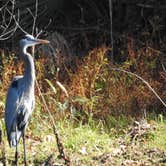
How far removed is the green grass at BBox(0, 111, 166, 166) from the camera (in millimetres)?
6883

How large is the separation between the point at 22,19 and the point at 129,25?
184 centimetres

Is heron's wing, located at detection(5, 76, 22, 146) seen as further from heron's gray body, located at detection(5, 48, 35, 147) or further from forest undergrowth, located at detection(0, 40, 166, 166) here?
forest undergrowth, located at detection(0, 40, 166, 166)

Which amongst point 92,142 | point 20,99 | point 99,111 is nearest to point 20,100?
point 20,99

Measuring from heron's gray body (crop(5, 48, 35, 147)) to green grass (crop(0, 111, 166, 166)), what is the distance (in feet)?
1.83

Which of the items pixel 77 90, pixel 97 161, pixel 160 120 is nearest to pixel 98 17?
pixel 77 90

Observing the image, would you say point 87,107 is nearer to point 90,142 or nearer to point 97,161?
point 90,142

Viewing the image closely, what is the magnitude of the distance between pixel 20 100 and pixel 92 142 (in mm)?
1316

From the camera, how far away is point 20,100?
6.43 metres

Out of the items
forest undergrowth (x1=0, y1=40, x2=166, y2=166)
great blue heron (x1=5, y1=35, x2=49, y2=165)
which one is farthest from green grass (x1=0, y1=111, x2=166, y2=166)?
great blue heron (x1=5, y1=35, x2=49, y2=165)

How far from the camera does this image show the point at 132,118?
26.5ft

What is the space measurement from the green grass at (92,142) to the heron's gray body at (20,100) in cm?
56

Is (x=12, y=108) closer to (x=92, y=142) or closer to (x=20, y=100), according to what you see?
(x=20, y=100)

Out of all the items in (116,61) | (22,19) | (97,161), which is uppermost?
(22,19)

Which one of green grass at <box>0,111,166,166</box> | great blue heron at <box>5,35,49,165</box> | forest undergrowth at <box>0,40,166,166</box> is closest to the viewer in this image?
great blue heron at <box>5,35,49,165</box>
